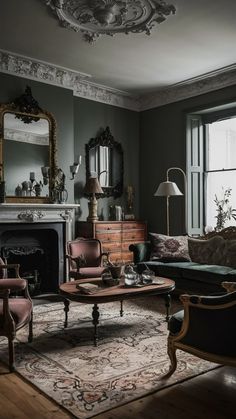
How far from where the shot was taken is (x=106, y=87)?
657cm

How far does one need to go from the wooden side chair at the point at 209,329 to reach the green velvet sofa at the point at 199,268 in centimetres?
190

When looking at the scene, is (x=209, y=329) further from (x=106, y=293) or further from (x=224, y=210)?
(x=224, y=210)

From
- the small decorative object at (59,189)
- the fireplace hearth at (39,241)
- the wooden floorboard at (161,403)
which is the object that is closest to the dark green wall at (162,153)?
the fireplace hearth at (39,241)

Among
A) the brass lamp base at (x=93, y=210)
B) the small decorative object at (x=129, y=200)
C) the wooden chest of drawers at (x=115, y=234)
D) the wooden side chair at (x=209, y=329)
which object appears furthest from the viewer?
the small decorative object at (x=129, y=200)

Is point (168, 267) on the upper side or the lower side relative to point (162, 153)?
lower

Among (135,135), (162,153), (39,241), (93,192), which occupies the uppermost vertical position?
(135,135)

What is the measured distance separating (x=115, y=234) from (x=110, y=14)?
3258 mm

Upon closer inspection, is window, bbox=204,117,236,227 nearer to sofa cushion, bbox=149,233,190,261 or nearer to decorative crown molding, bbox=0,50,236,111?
decorative crown molding, bbox=0,50,236,111

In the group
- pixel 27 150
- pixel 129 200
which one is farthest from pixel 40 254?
pixel 129 200

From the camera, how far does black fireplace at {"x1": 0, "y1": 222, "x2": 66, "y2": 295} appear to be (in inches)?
212

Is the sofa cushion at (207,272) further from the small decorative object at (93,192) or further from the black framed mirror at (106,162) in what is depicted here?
the black framed mirror at (106,162)

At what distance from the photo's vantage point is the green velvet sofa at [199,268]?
4.59m

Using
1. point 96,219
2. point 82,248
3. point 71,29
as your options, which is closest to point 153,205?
point 96,219

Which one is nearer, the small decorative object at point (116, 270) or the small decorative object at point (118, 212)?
the small decorative object at point (116, 270)
